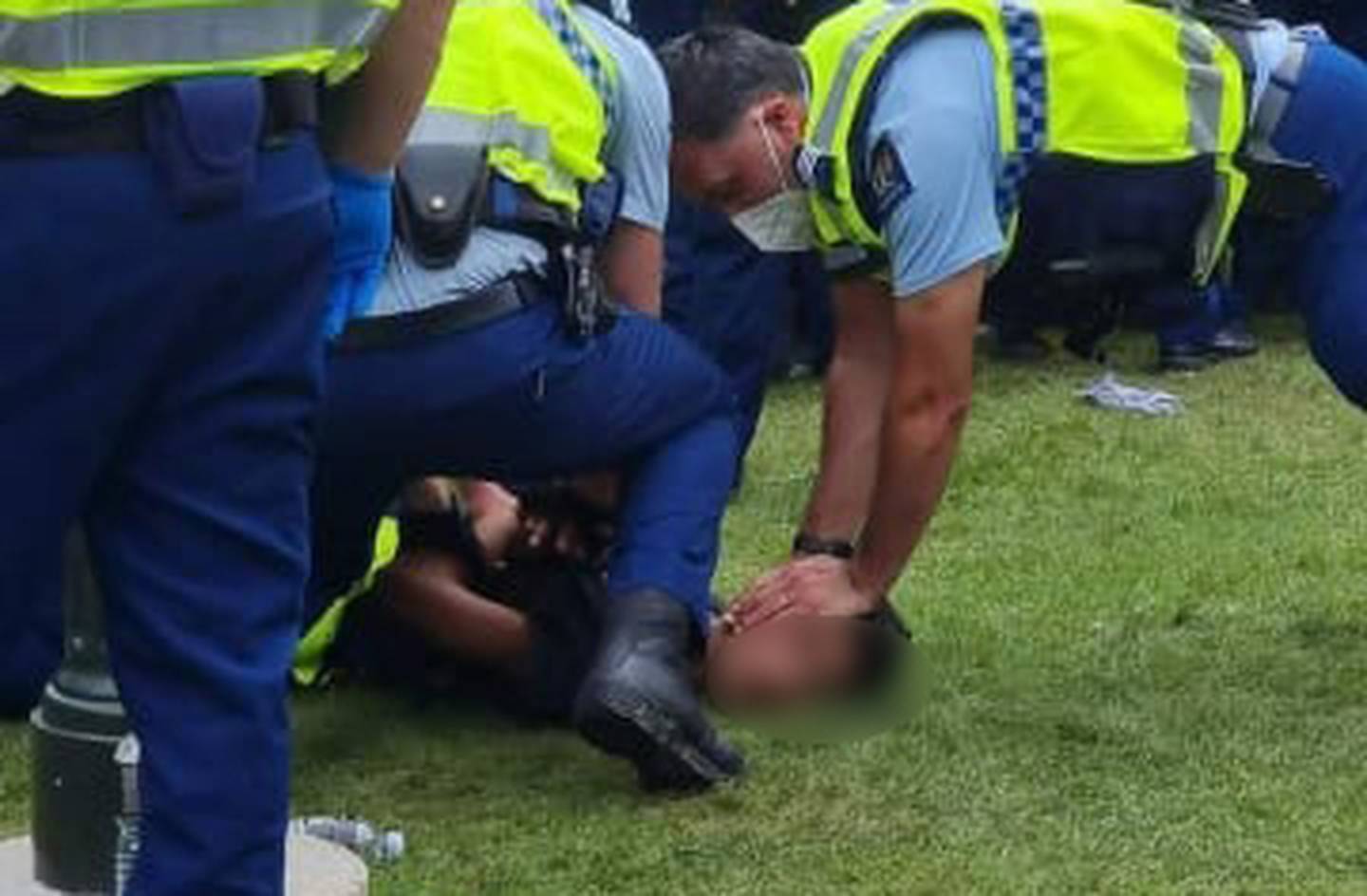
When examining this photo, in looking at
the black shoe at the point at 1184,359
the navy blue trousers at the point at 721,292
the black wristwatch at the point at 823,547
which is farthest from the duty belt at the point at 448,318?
the black shoe at the point at 1184,359

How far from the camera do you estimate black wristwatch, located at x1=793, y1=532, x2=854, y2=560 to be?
14.6ft

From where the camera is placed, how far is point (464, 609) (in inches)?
167

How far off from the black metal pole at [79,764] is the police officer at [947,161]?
125 centimetres

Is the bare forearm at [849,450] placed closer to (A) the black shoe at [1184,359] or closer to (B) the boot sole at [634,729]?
(B) the boot sole at [634,729]

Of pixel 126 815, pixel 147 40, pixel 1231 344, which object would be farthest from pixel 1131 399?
pixel 147 40

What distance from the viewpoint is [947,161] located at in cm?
395

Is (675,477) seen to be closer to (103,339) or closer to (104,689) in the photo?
(104,689)

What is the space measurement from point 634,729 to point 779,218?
780 millimetres

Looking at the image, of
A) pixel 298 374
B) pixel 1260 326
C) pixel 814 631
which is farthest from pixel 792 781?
pixel 1260 326

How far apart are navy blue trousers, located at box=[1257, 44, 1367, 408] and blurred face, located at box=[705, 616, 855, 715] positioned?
76 centimetres

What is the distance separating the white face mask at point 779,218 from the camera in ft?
13.7

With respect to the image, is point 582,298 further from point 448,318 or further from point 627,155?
point 627,155

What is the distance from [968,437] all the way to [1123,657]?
1.74 m

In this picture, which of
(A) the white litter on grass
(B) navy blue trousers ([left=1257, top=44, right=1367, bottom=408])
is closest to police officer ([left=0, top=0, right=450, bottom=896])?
(B) navy blue trousers ([left=1257, top=44, right=1367, bottom=408])
